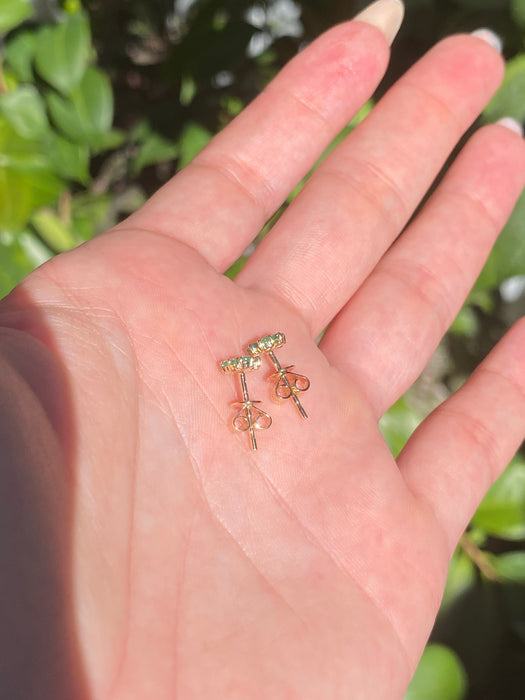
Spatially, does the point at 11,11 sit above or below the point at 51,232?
above

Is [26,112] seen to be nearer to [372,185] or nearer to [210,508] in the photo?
[372,185]

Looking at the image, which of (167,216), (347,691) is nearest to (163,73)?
(167,216)

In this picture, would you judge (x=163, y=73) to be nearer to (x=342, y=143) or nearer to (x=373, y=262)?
(x=342, y=143)

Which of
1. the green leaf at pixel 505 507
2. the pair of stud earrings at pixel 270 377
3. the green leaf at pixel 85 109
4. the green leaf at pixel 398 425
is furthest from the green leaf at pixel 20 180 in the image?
the green leaf at pixel 505 507

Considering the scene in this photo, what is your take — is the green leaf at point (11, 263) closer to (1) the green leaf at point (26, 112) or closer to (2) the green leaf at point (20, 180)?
(2) the green leaf at point (20, 180)

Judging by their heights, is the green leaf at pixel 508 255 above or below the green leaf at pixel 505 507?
above

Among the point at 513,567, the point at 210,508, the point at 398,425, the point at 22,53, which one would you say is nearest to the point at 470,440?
the point at 398,425
